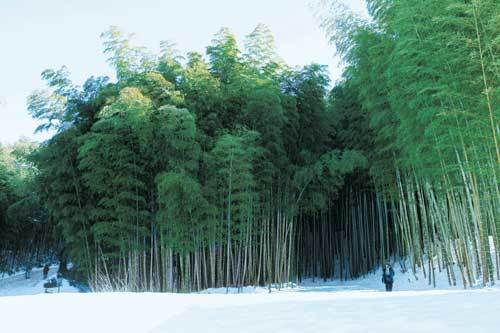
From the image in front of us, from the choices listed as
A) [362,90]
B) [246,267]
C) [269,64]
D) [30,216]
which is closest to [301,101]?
[269,64]

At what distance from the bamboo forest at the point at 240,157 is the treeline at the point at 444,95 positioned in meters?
0.04

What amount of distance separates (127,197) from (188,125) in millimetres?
2007

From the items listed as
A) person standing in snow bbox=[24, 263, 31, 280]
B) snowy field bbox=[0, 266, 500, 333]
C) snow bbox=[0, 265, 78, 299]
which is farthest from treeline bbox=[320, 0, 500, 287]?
person standing in snow bbox=[24, 263, 31, 280]

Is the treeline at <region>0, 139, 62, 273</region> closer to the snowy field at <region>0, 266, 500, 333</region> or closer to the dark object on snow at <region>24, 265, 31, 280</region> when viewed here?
the dark object on snow at <region>24, 265, 31, 280</region>

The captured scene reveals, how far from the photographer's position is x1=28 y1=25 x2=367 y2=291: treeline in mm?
8422

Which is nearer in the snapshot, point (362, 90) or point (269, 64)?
point (362, 90)

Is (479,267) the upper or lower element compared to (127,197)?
lower

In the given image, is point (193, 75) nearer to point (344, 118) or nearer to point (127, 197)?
point (127, 197)

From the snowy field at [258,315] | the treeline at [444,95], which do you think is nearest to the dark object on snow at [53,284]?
the snowy field at [258,315]

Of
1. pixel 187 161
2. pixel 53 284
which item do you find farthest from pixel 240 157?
pixel 53 284

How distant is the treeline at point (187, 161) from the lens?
842 centimetres

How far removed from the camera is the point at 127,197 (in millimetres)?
8656

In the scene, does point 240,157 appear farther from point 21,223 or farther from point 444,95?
point 21,223

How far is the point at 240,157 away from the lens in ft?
28.0
